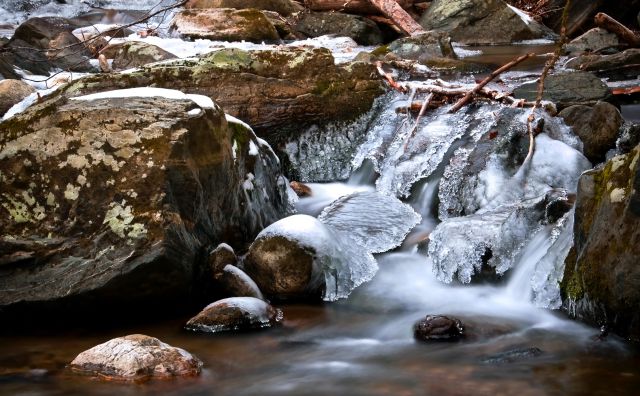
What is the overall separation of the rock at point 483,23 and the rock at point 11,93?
32.1 feet

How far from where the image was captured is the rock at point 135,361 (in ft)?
11.5

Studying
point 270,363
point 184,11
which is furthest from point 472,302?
point 184,11

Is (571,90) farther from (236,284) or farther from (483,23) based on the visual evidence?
(483,23)

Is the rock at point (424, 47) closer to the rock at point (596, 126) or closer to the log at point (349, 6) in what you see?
the log at point (349, 6)

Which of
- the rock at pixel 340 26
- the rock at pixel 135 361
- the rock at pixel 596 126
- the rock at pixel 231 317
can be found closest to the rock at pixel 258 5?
the rock at pixel 340 26

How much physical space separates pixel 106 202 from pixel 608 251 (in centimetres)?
288

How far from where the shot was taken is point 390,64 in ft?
31.1

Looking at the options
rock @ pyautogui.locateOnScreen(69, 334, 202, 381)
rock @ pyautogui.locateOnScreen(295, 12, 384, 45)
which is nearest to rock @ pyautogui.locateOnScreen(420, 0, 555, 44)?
rock @ pyautogui.locateOnScreen(295, 12, 384, 45)

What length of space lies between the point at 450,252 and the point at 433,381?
1.73 meters

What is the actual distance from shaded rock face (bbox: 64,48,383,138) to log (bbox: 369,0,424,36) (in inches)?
302

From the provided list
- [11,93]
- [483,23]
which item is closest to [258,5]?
[483,23]

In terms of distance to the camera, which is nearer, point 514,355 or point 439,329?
Answer: point 514,355

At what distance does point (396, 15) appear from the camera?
1536 cm

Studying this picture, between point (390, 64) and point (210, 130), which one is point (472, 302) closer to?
point (210, 130)
